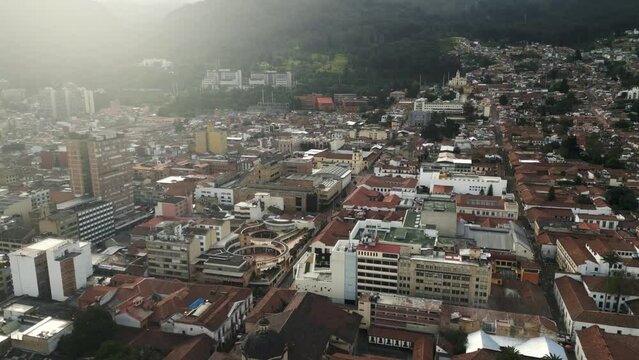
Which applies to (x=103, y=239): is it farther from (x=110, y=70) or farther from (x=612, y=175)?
(x=110, y=70)

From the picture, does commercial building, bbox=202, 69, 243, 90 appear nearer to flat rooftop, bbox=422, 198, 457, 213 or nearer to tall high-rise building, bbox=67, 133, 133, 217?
tall high-rise building, bbox=67, 133, 133, 217

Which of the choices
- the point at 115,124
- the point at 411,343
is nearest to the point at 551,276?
the point at 411,343

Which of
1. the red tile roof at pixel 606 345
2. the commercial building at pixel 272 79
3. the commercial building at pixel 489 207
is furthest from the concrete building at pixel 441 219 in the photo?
the commercial building at pixel 272 79

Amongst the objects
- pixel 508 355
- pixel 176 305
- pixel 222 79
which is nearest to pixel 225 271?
pixel 176 305

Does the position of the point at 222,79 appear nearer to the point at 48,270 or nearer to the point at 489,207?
the point at 489,207

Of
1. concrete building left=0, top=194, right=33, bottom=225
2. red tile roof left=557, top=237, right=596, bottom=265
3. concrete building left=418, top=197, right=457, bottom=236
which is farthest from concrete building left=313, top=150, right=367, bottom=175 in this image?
concrete building left=0, top=194, right=33, bottom=225

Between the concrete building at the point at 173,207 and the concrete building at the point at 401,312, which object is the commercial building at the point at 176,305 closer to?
the concrete building at the point at 401,312
